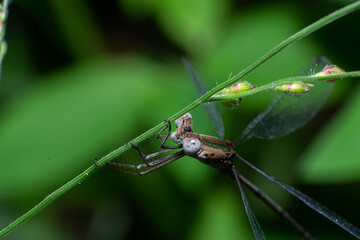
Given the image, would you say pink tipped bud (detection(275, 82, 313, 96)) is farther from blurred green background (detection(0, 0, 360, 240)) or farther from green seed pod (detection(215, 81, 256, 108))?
blurred green background (detection(0, 0, 360, 240))

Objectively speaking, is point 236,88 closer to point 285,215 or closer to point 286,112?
point 286,112

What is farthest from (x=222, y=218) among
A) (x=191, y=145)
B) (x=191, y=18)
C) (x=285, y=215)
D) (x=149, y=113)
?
(x=191, y=18)

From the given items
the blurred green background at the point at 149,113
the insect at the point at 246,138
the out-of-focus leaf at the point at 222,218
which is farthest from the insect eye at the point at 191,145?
the out-of-focus leaf at the point at 222,218

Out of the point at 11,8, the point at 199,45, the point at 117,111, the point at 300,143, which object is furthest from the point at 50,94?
the point at 300,143

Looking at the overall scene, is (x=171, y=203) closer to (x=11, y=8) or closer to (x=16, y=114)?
(x=16, y=114)

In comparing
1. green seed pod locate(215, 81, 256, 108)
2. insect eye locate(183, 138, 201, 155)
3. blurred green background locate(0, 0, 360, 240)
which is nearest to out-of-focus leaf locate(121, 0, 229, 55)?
blurred green background locate(0, 0, 360, 240)

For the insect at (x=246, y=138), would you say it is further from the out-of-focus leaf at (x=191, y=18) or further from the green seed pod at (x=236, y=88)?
the out-of-focus leaf at (x=191, y=18)
